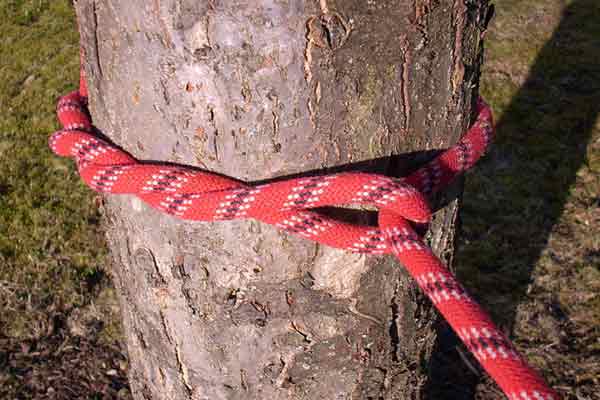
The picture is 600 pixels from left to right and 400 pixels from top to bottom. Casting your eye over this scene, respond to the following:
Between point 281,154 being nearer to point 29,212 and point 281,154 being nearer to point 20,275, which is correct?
point 20,275

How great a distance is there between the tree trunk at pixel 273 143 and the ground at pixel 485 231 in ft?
3.04

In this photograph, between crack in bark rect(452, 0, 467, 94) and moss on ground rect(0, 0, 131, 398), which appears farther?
moss on ground rect(0, 0, 131, 398)

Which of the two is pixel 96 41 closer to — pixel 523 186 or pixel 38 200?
pixel 38 200

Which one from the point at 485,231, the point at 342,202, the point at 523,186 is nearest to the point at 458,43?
the point at 342,202

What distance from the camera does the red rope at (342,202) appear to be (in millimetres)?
1013

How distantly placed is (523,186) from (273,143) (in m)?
2.24

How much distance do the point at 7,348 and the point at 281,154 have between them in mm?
1621

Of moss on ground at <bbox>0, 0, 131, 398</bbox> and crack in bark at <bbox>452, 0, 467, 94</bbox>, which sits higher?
crack in bark at <bbox>452, 0, 467, 94</bbox>

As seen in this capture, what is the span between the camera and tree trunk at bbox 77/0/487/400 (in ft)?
3.26

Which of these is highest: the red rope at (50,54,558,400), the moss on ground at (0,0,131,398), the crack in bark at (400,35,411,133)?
the crack in bark at (400,35,411,133)

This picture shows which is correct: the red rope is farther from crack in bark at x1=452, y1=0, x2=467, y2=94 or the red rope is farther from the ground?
the ground

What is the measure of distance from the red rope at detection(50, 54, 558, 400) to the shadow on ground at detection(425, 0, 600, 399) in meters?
1.21

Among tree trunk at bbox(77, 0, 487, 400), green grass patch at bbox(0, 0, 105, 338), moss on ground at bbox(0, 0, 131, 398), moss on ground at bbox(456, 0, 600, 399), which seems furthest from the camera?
green grass patch at bbox(0, 0, 105, 338)

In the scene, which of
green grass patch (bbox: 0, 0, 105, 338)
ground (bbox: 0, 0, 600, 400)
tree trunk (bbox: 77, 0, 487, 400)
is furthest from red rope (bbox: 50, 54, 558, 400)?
green grass patch (bbox: 0, 0, 105, 338)
